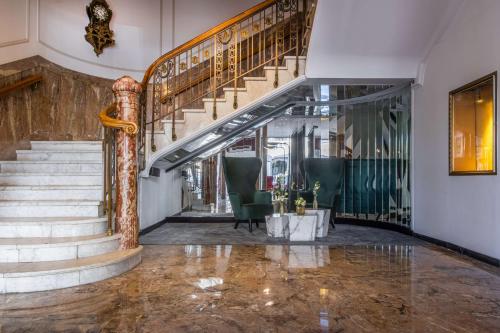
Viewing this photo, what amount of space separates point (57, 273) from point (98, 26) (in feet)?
15.5

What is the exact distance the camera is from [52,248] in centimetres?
296

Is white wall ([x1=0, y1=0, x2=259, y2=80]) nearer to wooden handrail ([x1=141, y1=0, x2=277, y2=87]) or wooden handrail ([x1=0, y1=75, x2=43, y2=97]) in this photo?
wooden handrail ([x1=0, y1=75, x2=43, y2=97])

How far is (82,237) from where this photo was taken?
327 centimetres

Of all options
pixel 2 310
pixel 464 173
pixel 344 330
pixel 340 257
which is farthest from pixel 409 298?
pixel 2 310

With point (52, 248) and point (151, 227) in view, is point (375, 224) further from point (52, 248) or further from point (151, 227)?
point (52, 248)

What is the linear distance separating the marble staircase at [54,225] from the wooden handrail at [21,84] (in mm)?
767

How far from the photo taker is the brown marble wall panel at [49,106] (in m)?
4.98

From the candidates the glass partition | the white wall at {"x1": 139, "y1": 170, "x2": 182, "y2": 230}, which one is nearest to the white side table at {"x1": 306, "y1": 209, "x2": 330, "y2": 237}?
the glass partition

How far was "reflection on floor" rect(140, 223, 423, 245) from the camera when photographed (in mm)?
4867

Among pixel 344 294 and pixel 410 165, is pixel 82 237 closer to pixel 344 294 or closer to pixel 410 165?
pixel 344 294

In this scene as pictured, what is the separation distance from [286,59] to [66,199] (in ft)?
10.8

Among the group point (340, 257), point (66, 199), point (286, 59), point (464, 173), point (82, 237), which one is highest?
point (286, 59)

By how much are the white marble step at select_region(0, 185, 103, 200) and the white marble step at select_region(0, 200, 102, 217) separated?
0.13 metres

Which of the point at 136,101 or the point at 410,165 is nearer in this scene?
the point at 136,101
